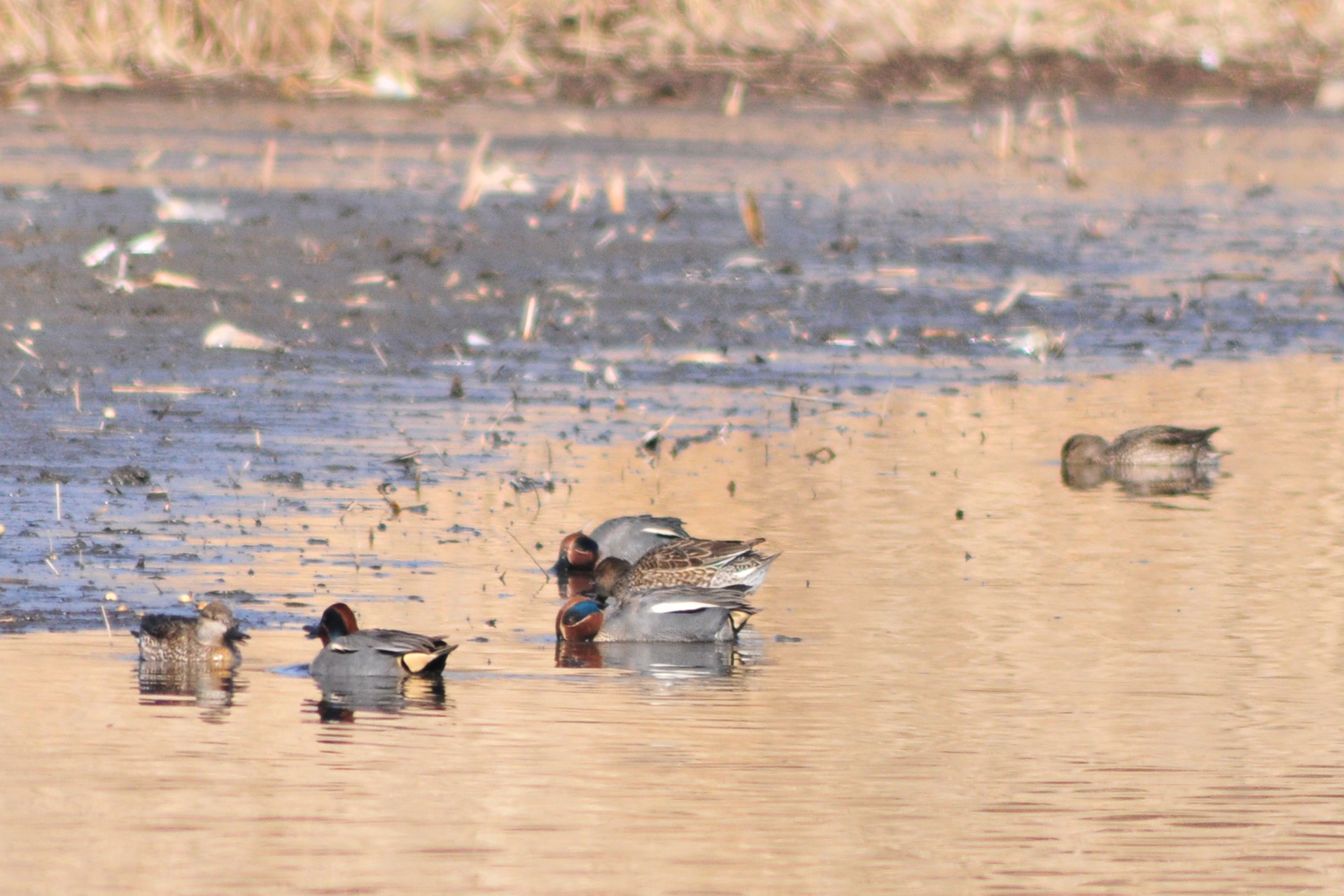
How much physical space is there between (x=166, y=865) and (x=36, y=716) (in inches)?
48.2

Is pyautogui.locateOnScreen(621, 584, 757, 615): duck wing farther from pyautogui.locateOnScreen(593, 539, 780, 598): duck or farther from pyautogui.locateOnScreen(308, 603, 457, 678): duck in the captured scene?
pyautogui.locateOnScreen(308, 603, 457, 678): duck

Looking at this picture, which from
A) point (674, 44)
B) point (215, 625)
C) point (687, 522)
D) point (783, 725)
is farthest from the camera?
point (674, 44)

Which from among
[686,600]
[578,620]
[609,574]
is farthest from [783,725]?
[609,574]

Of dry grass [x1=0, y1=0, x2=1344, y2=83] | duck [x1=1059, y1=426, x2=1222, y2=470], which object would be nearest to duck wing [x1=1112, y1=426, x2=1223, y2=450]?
duck [x1=1059, y1=426, x2=1222, y2=470]

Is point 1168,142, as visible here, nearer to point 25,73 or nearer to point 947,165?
point 947,165

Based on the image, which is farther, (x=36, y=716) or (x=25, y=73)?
(x=25, y=73)

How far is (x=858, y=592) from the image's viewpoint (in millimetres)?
7957

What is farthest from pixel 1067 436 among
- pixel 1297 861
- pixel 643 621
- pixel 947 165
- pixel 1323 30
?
pixel 1323 30

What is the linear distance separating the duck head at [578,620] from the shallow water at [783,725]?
0.27 feet

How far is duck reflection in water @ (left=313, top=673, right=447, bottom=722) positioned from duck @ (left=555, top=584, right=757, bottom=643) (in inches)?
29.4

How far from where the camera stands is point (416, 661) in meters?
6.69

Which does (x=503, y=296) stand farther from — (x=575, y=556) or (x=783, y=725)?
(x=783, y=725)

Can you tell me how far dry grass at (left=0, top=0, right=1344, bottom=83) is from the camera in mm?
21844

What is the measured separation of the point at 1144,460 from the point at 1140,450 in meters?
0.07
